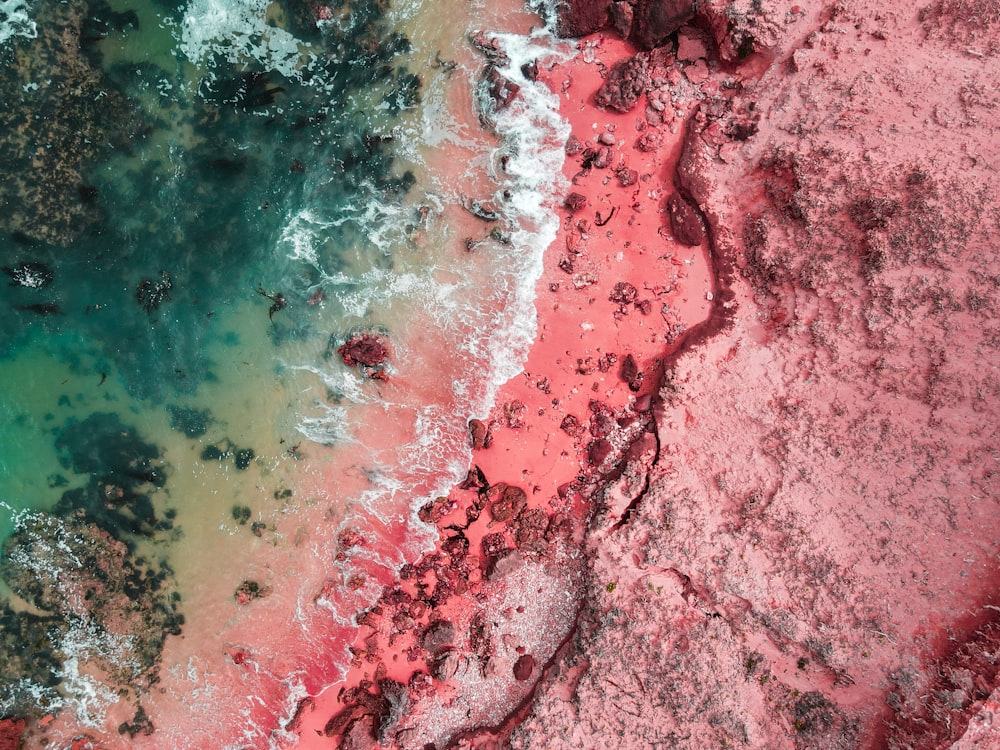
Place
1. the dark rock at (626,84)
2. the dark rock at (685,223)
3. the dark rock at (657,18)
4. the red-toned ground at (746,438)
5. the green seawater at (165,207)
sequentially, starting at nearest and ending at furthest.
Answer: the red-toned ground at (746,438) → the dark rock at (657,18) → the dark rock at (685,223) → the dark rock at (626,84) → the green seawater at (165,207)

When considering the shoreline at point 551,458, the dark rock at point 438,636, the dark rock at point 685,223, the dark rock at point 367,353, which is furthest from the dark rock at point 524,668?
the dark rock at point 685,223

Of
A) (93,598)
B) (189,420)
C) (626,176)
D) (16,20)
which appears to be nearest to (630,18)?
(626,176)

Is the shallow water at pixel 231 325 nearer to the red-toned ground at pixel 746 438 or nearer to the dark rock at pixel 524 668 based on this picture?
the red-toned ground at pixel 746 438

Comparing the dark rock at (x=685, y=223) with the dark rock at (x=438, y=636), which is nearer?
the dark rock at (x=685, y=223)

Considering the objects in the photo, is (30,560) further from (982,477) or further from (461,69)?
(982,477)

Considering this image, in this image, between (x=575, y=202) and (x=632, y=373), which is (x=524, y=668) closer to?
(x=632, y=373)

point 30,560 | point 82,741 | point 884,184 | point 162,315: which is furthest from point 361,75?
point 82,741
